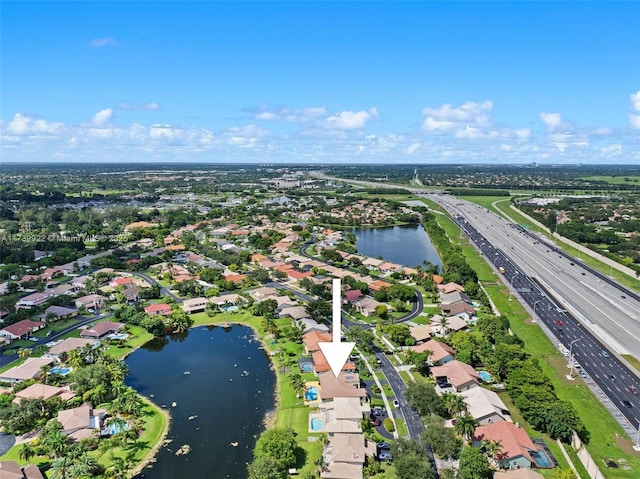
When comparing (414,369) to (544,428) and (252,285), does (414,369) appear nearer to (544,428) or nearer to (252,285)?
(544,428)

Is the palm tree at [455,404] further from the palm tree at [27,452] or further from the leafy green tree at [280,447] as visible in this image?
the palm tree at [27,452]

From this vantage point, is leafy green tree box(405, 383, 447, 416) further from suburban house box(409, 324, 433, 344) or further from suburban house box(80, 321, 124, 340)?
suburban house box(80, 321, 124, 340)

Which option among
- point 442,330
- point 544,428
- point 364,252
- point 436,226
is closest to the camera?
point 544,428

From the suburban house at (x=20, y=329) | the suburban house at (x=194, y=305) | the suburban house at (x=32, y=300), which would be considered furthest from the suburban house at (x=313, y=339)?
the suburban house at (x=32, y=300)

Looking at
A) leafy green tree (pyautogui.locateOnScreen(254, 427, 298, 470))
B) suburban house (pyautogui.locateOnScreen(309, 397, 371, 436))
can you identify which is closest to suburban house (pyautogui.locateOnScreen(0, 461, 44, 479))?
leafy green tree (pyautogui.locateOnScreen(254, 427, 298, 470))

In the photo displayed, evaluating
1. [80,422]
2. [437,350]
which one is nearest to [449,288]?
[437,350]

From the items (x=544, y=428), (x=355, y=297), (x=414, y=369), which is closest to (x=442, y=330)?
(x=414, y=369)
